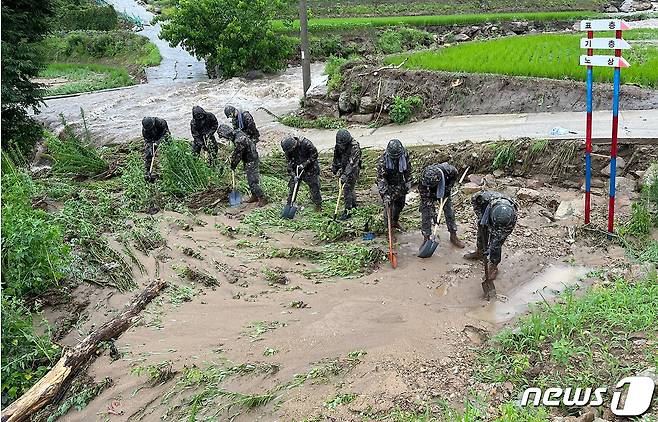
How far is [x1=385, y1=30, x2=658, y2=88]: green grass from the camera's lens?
11734mm

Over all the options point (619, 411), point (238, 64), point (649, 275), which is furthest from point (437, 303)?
point (238, 64)

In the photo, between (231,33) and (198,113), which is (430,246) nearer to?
(198,113)

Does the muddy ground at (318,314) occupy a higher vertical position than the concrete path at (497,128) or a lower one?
lower

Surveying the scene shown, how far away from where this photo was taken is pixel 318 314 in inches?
245

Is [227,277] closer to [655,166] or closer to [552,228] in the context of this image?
[552,228]

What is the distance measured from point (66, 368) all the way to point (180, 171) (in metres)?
5.12

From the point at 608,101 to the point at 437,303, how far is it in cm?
674

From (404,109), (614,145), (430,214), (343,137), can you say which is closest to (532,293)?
(430,214)

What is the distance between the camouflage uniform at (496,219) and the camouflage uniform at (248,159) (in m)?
4.09

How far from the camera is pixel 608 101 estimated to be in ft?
36.4

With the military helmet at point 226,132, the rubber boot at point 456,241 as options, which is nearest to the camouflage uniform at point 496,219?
the rubber boot at point 456,241

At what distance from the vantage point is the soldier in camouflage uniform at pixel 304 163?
929 centimetres

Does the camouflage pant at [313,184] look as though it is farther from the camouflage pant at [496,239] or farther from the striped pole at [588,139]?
the striped pole at [588,139]

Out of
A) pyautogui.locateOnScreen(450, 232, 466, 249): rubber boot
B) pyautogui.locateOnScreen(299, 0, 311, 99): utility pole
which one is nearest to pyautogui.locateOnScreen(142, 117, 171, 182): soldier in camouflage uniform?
pyautogui.locateOnScreen(450, 232, 466, 249): rubber boot
